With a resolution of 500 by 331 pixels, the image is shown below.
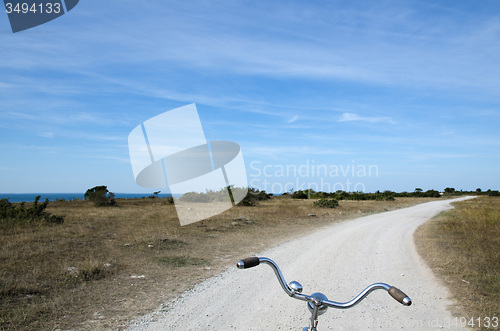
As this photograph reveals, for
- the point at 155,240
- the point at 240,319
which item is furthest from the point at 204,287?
the point at 155,240

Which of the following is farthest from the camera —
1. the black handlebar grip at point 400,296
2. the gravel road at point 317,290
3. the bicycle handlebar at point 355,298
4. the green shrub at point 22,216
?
the green shrub at point 22,216

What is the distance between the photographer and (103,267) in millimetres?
7922

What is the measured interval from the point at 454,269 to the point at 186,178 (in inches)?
371

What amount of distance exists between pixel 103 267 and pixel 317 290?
16.3ft

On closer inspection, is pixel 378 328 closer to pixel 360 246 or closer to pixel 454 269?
pixel 454 269

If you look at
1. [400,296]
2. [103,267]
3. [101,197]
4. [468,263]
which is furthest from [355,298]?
[101,197]

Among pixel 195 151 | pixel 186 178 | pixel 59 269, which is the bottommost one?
pixel 59 269

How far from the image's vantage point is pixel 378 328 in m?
4.81

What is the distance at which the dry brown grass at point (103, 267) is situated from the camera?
5.45m

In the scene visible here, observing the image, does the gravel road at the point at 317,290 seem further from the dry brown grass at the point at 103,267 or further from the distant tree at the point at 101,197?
the distant tree at the point at 101,197

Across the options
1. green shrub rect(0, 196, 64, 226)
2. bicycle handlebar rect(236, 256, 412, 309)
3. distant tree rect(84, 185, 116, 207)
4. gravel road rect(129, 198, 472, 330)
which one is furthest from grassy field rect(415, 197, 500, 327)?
distant tree rect(84, 185, 116, 207)

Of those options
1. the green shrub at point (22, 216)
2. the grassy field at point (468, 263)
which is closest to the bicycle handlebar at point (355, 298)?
the grassy field at point (468, 263)

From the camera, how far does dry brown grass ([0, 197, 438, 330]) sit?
5.45 meters

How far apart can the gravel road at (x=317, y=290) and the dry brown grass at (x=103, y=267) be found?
747mm
